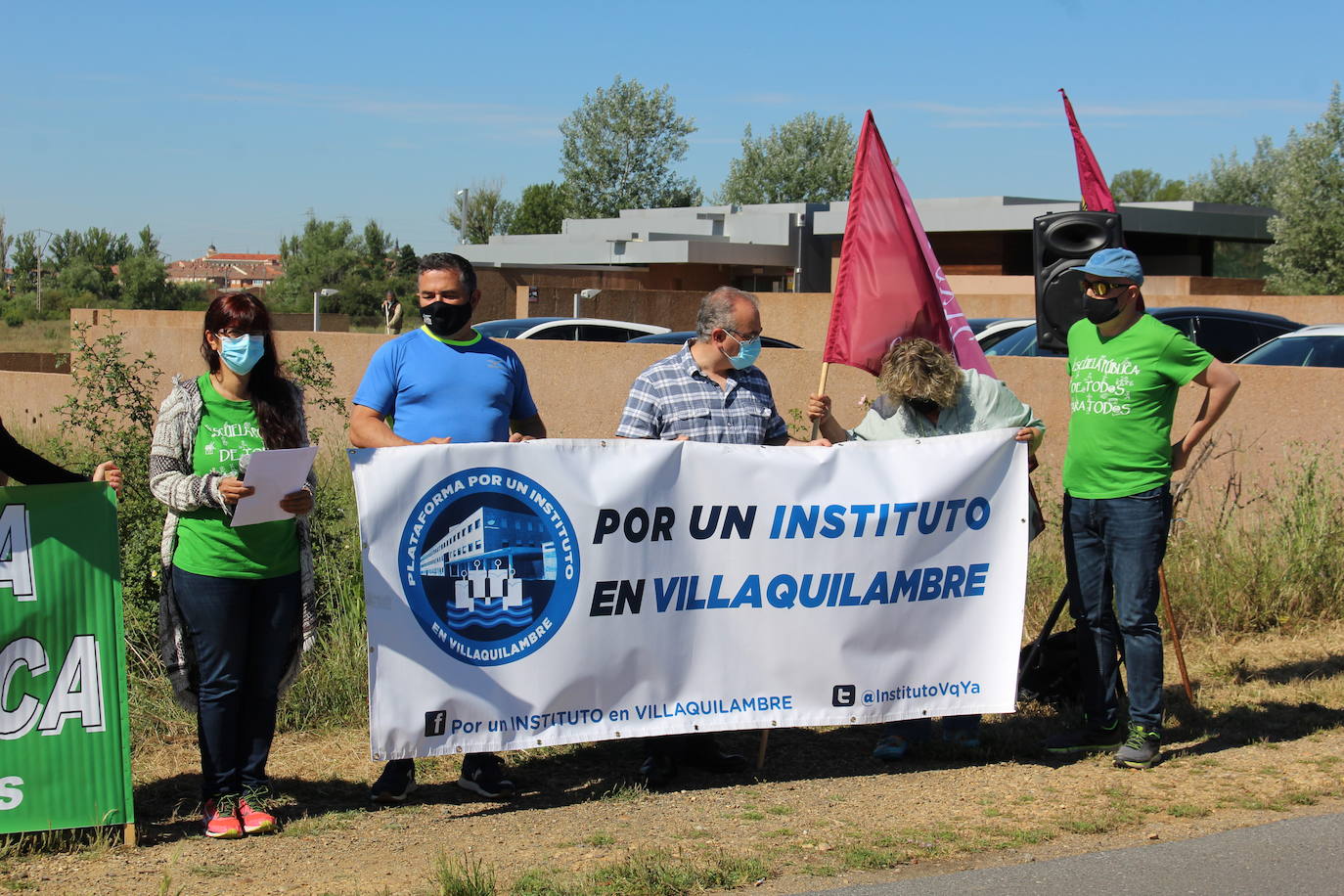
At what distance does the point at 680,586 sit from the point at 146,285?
2864 inches

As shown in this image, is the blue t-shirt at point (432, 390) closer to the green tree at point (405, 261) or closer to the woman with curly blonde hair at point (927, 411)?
the woman with curly blonde hair at point (927, 411)

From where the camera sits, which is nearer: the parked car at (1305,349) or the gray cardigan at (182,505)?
the gray cardigan at (182,505)

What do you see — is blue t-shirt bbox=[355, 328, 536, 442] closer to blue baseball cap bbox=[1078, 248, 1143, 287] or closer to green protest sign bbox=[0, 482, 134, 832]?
green protest sign bbox=[0, 482, 134, 832]

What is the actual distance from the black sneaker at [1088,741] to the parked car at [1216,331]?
9290 millimetres

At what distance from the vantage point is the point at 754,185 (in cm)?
9631

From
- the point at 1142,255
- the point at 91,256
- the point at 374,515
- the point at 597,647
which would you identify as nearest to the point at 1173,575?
the point at 597,647

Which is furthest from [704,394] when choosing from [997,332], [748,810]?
[997,332]

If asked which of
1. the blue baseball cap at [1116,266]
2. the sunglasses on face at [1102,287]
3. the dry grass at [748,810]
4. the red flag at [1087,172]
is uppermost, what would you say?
the red flag at [1087,172]

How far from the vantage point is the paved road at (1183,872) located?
4.73 metres

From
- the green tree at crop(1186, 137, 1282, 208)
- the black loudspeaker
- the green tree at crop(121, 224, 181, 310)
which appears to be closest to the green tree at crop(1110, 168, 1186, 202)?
the green tree at crop(1186, 137, 1282, 208)

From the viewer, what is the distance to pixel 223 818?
5.22 metres

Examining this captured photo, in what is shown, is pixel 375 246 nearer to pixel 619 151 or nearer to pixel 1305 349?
pixel 619 151

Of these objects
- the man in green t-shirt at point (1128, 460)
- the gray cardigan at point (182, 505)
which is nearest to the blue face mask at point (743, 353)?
the man in green t-shirt at point (1128, 460)

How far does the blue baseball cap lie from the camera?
6.05 meters
